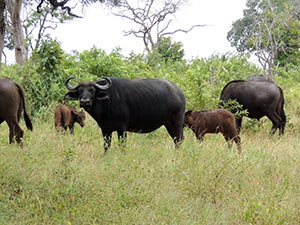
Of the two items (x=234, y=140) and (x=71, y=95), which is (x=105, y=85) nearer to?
(x=71, y=95)

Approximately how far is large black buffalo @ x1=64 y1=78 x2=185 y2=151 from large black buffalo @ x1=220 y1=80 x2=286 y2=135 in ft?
10.5

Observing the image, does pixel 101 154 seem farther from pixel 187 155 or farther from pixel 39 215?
pixel 39 215

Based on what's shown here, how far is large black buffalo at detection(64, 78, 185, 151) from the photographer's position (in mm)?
8094

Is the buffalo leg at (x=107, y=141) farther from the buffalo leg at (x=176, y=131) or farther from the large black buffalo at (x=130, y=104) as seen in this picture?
the buffalo leg at (x=176, y=131)

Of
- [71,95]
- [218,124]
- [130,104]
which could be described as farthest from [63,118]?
[218,124]

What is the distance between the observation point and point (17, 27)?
15867mm

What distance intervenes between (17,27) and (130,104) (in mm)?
8643

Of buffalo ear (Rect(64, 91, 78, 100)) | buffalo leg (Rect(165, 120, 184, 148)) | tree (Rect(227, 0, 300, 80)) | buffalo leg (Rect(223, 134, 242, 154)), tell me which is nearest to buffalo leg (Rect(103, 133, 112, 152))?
buffalo ear (Rect(64, 91, 78, 100))

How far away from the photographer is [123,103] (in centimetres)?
845

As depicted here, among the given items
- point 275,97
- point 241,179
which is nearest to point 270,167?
point 241,179

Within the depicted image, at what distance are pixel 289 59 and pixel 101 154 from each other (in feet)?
93.2

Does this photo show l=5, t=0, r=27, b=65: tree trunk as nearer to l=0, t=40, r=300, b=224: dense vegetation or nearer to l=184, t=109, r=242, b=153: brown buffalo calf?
l=0, t=40, r=300, b=224: dense vegetation

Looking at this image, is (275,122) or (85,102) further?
(275,122)

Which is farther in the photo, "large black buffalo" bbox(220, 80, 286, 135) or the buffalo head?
"large black buffalo" bbox(220, 80, 286, 135)
